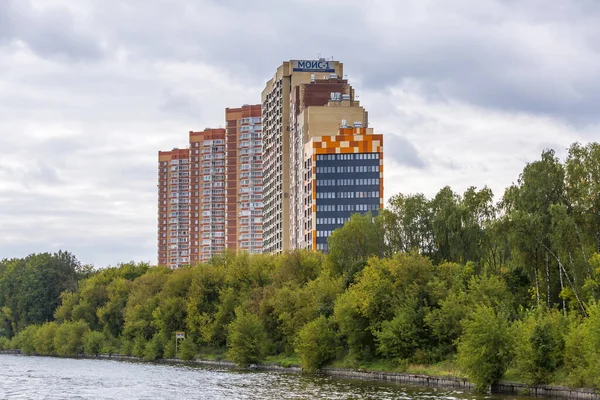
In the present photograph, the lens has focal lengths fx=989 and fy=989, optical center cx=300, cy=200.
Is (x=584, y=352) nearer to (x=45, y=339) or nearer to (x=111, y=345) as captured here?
(x=111, y=345)

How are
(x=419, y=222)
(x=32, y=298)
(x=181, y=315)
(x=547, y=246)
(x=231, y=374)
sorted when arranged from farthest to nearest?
(x=32, y=298), (x=181, y=315), (x=419, y=222), (x=231, y=374), (x=547, y=246)

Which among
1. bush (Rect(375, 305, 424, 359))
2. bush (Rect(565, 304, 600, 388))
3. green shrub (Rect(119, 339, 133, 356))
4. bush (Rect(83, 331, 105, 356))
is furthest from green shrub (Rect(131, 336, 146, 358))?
bush (Rect(565, 304, 600, 388))

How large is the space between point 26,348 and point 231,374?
8043 centimetres

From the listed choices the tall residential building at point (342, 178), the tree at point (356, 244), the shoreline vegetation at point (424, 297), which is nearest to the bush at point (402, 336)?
the shoreline vegetation at point (424, 297)

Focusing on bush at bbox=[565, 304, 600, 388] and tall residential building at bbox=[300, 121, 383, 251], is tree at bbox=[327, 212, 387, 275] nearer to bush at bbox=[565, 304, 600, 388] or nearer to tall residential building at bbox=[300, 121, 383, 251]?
bush at bbox=[565, 304, 600, 388]

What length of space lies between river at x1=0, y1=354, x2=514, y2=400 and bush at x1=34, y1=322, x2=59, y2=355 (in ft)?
170

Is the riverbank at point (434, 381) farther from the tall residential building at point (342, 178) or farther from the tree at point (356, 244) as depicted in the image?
the tall residential building at point (342, 178)

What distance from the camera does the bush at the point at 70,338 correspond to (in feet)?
515

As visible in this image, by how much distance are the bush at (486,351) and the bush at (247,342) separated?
1613 inches

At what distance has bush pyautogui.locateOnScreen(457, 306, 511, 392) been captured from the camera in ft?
235

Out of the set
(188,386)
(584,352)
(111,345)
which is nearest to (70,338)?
(111,345)

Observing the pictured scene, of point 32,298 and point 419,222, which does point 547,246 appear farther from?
point 32,298

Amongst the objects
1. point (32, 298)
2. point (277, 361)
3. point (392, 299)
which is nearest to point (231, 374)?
point (277, 361)

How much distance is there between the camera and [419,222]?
116812 millimetres
